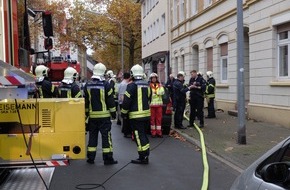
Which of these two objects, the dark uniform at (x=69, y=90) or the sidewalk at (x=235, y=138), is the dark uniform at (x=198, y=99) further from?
the dark uniform at (x=69, y=90)

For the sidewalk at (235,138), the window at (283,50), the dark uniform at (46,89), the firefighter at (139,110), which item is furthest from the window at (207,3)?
the firefighter at (139,110)

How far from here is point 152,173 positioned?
810 centimetres

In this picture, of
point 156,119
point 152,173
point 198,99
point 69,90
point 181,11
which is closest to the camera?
point 152,173

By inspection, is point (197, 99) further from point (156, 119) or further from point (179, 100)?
point (156, 119)

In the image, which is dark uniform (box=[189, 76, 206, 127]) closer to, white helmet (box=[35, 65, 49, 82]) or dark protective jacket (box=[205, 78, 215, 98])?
dark protective jacket (box=[205, 78, 215, 98])

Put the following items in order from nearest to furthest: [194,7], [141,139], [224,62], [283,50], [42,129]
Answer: [42,129]
[141,139]
[283,50]
[224,62]
[194,7]

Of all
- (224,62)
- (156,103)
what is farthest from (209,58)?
(156,103)

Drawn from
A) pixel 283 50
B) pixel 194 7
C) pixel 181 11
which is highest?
pixel 181 11

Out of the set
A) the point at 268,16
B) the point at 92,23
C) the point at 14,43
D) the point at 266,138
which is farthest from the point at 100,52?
the point at 14,43

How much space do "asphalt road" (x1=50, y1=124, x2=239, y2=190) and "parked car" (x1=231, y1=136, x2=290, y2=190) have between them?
361 centimetres

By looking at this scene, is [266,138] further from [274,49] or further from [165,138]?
[274,49]

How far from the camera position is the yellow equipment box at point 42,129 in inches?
239

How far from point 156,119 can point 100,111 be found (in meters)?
4.21

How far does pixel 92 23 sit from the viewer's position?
154 feet
